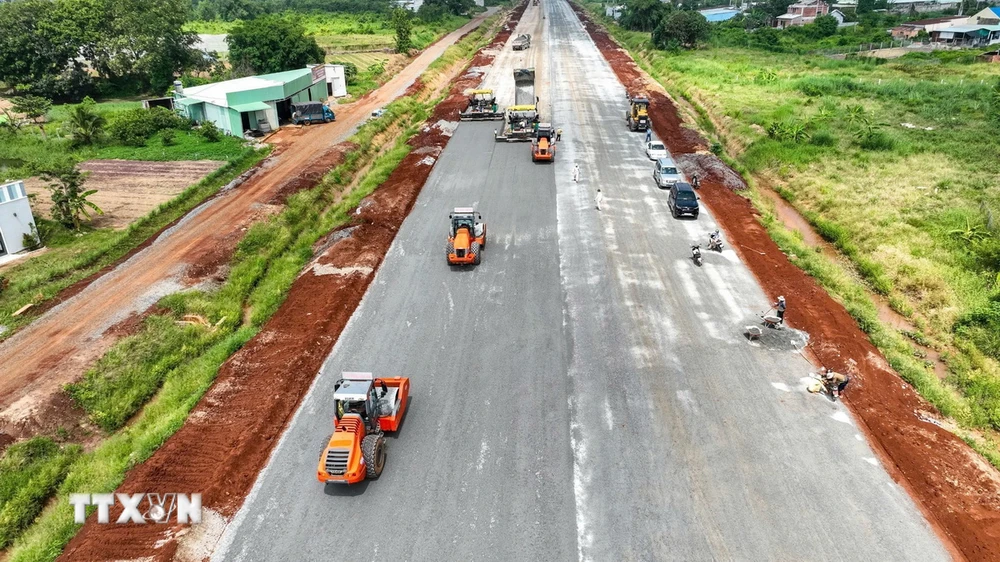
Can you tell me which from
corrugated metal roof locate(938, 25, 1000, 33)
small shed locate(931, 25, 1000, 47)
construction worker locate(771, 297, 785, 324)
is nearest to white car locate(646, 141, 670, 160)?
construction worker locate(771, 297, 785, 324)

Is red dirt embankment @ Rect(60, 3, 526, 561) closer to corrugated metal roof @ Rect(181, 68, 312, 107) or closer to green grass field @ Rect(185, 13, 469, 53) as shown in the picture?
corrugated metal roof @ Rect(181, 68, 312, 107)

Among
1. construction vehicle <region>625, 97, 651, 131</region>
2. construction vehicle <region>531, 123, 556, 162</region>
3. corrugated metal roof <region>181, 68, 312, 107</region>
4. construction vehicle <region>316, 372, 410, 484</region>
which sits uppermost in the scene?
corrugated metal roof <region>181, 68, 312, 107</region>

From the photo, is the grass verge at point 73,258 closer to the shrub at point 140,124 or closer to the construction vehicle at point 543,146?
the shrub at point 140,124

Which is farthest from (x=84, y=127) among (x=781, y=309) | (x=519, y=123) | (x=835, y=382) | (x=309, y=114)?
(x=835, y=382)

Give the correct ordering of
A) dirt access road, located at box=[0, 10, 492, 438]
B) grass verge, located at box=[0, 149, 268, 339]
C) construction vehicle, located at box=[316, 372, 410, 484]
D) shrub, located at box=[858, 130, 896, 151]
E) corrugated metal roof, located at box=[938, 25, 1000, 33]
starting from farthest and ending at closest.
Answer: corrugated metal roof, located at box=[938, 25, 1000, 33]
shrub, located at box=[858, 130, 896, 151]
grass verge, located at box=[0, 149, 268, 339]
dirt access road, located at box=[0, 10, 492, 438]
construction vehicle, located at box=[316, 372, 410, 484]

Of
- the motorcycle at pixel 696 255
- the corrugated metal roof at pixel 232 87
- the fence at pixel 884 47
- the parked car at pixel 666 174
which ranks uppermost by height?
the fence at pixel 884 47

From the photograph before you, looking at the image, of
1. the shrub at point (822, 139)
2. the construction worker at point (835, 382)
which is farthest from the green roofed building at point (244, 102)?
the construction worker at point (835, 382)
